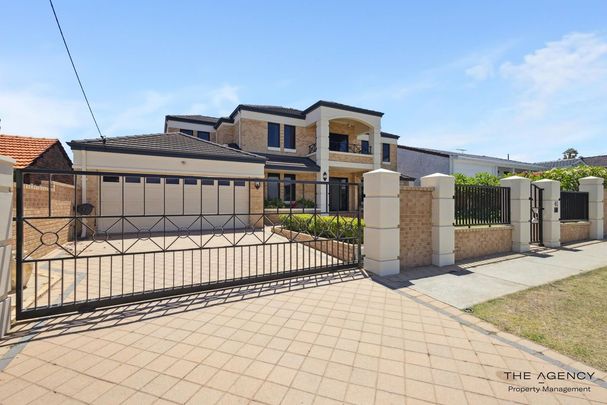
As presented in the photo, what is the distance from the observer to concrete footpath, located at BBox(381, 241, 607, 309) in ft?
17.0

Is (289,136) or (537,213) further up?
(289,136)

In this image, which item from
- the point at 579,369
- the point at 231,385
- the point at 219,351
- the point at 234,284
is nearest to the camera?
the point at 231,385

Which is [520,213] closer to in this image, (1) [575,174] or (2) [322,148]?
(1) [575,174]

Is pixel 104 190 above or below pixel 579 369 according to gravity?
above

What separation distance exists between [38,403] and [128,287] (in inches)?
143

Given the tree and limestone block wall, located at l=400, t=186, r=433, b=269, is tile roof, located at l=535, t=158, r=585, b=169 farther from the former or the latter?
limestone block wall, located at l=400, t=186, r=433, b=269

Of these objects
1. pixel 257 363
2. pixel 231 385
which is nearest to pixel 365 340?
pixel 257 363

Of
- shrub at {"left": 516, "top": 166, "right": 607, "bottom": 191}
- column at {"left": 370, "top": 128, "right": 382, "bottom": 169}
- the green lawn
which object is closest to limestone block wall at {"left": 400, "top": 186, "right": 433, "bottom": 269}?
the green lawn

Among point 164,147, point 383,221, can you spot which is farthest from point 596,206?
point 164,147

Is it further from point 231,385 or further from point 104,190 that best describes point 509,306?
point 104,190

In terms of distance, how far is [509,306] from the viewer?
4.50 m

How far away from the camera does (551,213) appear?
9.81 metres

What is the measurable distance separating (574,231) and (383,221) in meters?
10.1

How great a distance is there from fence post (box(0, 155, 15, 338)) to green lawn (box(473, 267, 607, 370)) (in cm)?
636
